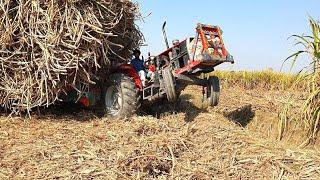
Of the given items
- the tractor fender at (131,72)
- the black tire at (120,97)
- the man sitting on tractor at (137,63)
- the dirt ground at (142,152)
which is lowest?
the dirt ground at (142,152)

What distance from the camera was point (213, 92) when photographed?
800cm

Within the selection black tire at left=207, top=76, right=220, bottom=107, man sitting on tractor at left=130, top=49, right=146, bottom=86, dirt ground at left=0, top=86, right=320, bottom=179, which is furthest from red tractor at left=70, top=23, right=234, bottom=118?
dirt ground at left=0, top=86, right=320, bottom=179

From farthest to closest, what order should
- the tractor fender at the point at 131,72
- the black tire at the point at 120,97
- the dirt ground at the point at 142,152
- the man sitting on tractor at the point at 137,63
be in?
the man sitting on tractor at the point at 137,63 → the tractor fender at the point at 131,72 → the black tire at the point at 120,97 → the dirt ground at the point at 142,152

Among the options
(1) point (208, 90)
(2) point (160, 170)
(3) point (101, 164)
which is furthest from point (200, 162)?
(1) point (208, 90)

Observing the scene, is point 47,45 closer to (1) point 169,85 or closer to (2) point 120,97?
(2) point 120,97

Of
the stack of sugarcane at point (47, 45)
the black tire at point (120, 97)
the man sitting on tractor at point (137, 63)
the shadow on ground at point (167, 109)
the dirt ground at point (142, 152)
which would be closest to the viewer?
the dirt ground at point (142, 152)

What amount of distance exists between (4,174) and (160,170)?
1681 mm

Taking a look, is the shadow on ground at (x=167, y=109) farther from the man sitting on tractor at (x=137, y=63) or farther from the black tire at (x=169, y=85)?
the black tire at (x=169, y=85)

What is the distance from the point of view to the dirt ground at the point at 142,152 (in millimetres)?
5137

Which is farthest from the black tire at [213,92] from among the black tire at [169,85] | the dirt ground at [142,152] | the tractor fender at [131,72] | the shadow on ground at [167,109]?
the tractor fender at [131,72]

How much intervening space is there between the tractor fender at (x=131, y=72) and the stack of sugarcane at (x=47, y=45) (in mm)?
692

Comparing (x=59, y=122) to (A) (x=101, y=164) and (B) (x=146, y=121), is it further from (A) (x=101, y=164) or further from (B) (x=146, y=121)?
(A) (x=101, y=164)

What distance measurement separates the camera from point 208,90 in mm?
8141

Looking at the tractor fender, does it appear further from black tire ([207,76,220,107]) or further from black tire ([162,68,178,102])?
black tire ([207,76,220,107])
